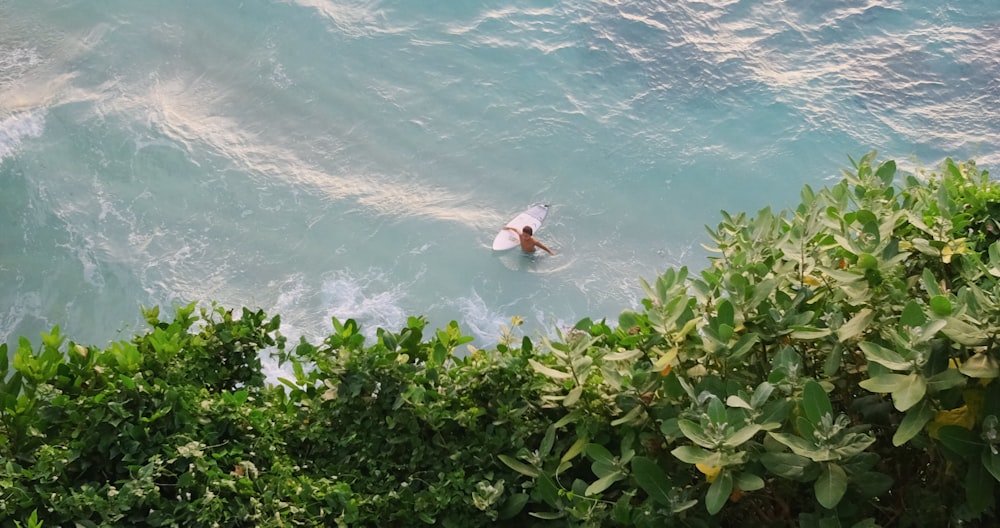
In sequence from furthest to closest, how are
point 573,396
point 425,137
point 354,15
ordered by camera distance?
point 354,15, point 425,137, point 573,396

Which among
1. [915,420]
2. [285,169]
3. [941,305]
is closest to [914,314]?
[941,305]

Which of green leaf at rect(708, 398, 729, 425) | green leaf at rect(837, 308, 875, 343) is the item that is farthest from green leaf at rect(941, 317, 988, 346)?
green leaf at rect(708, 398, 729, 425)

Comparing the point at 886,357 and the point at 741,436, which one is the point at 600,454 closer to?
the point at 741,436

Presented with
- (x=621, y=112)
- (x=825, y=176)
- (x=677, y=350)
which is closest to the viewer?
(x=677, y=350)

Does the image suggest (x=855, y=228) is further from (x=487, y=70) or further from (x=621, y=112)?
(x=487, y=70)

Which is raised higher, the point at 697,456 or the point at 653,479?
the point at 697,456

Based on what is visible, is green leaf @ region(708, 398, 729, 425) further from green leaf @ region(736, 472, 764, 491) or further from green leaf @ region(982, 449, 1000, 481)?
green leaf @ region(982, 449, 1000, 481)

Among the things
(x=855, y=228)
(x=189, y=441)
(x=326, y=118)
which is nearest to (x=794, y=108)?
(x=326, y=118)
